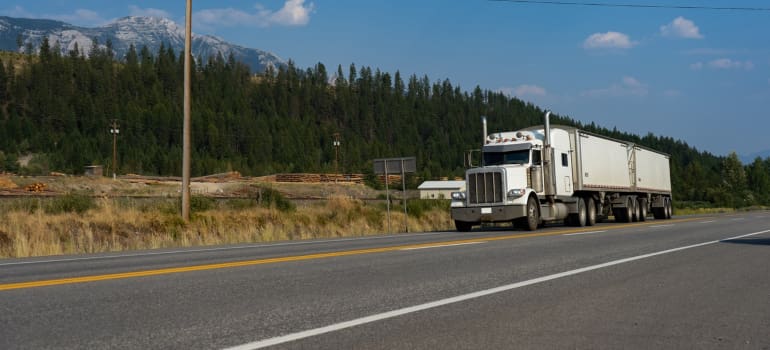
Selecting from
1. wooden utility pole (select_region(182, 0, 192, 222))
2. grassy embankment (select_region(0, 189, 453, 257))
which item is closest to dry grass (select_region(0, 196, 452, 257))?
grassy embankment (select_region(0, 189, 453, 257))

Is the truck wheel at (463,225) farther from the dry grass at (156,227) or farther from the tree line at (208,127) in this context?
the tree line at (208,127)

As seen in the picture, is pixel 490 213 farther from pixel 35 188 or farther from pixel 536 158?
Result: pixel 35 188

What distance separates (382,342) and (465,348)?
591mm

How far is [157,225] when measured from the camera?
2216 centimetres

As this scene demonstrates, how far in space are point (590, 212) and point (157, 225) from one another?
52.6 ft

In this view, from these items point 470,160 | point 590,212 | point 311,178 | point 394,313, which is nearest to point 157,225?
point 470,160

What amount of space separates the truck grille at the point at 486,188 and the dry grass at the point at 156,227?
4419 millimetres

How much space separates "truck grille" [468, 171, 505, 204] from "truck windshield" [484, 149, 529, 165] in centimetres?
117

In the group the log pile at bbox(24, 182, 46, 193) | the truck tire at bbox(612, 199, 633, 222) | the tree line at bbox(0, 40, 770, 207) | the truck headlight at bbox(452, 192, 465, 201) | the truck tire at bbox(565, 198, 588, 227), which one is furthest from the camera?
the tree line at bbox(0, 40, 770, 207)

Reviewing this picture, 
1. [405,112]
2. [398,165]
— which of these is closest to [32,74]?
[405,112]

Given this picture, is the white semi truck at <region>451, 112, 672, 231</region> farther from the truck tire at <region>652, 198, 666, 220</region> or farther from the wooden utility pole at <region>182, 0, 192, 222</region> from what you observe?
the wooden utility pole at <region>182, 0, 192, 222</region>

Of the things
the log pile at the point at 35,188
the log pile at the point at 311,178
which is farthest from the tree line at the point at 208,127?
the log pile at the point at 35,188

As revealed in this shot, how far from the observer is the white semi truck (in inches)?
899

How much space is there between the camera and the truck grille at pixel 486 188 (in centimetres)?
2288
